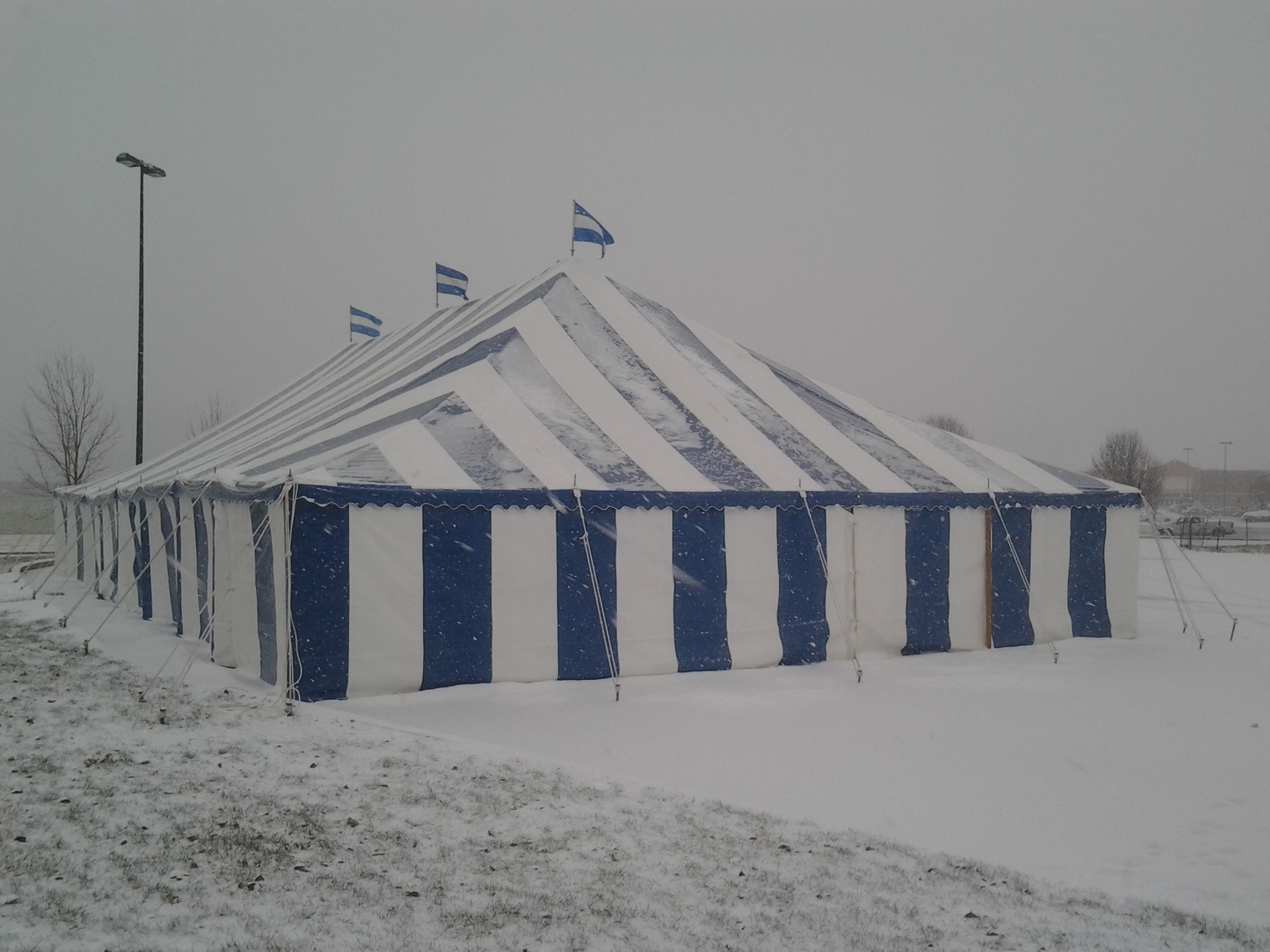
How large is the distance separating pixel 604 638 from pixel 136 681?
3020 millimetres

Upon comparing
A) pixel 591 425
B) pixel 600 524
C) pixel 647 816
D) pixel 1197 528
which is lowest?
pixel 1197 528

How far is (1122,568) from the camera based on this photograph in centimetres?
668

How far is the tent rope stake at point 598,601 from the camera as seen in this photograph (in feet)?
16.5

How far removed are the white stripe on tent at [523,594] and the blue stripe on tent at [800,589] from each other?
1599 mm

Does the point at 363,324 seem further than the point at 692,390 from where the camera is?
Yes

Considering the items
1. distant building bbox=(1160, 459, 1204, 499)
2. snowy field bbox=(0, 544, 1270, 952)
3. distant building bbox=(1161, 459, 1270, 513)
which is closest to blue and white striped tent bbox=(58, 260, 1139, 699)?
snowy field bbox=(0, 544, 1270, 952)

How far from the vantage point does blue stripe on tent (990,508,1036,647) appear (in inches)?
250

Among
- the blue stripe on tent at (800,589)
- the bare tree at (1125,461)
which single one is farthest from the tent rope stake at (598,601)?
the bare tree at (1125,461)

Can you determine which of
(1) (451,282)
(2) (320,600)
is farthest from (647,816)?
(1) (451,282)

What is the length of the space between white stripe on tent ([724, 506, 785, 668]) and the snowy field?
26 centimetres

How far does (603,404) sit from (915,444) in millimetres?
2714

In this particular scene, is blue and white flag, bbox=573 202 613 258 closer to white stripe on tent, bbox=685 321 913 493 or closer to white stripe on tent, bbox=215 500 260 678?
white stripe on tent, bbox=685 321 913 493

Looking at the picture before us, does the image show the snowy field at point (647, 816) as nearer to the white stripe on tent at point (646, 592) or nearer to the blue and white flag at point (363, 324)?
the white stripe on tent at point (646, 592)

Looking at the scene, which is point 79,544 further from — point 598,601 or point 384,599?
point 598,601
